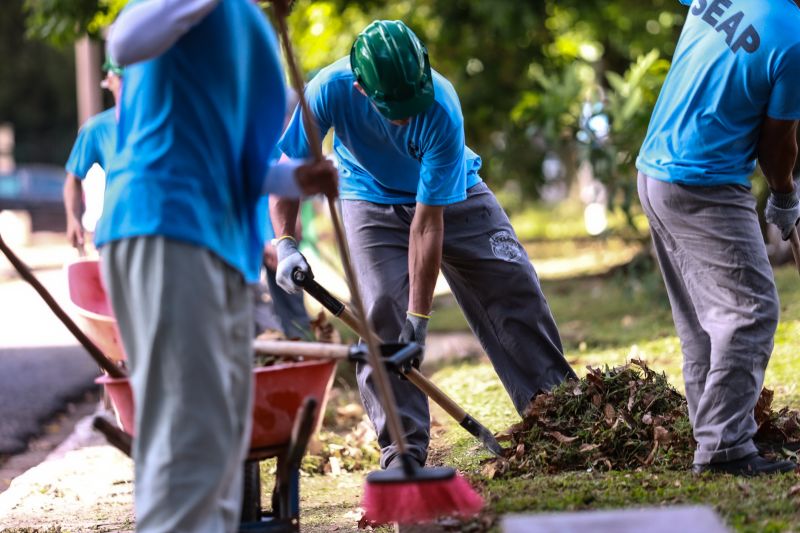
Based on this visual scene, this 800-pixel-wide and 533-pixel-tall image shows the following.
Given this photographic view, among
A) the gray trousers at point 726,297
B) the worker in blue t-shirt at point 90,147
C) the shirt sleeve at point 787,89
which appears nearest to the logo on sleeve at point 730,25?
the shirt sleeve at point 787,89

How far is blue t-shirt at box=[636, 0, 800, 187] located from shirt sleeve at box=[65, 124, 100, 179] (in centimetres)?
368

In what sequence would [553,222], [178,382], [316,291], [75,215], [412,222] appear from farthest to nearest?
[553,222], [75,215], [412,222], [316,291], [178,382]

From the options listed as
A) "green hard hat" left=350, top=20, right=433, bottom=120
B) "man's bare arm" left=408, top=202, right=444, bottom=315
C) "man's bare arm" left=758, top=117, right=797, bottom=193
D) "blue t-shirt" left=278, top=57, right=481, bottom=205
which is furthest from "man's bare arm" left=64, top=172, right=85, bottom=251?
"man's bare arm" left=758, top=117, right=797, bottom=193

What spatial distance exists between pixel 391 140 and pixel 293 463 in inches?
67.2

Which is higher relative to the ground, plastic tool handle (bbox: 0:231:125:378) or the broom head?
plastic tool handle (bbox: 0:231:125:378)

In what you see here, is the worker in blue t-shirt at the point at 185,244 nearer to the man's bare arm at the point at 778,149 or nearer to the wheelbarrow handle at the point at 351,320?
the wheelbarrow handle at the point at 351,320

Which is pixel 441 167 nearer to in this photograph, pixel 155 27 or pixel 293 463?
pixel 293 463

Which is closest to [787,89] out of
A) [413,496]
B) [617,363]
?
[413,496]

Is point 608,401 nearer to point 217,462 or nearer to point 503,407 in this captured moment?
point 503,407

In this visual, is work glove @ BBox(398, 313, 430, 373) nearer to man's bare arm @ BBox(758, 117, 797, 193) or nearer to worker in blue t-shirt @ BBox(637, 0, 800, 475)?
worker in blue t-shirt @ BBox(637, 0, 800, 475)

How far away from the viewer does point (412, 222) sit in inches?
207

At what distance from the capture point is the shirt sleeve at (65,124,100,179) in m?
7.21

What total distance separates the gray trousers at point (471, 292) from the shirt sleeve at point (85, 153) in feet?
7.45

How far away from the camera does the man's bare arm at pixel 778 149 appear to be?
4.56 meters
